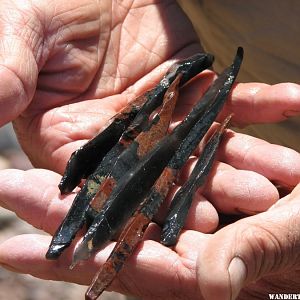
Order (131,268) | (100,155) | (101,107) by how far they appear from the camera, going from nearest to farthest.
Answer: (131,268), (100,155), (101,107)

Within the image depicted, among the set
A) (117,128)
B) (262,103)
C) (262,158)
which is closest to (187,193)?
(262,158)

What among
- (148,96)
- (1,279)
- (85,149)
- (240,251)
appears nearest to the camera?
(240,251)

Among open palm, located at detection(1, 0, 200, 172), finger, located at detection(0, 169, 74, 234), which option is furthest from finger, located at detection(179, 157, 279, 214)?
open palm, located at detection(1, 0, 200, 172)

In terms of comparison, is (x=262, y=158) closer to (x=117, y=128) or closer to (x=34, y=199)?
(x=117, y=128)

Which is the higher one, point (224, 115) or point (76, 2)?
point (76, 2)

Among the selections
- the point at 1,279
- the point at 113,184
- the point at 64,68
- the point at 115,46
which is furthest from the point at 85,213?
the point at 1,279

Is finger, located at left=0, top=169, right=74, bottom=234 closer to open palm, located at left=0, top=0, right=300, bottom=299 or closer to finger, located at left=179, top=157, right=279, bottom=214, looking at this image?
open palm, located at left=0, top=0, right=300, bottom=299

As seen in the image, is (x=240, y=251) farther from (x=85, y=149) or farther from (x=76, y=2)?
(x=76, y=2)
